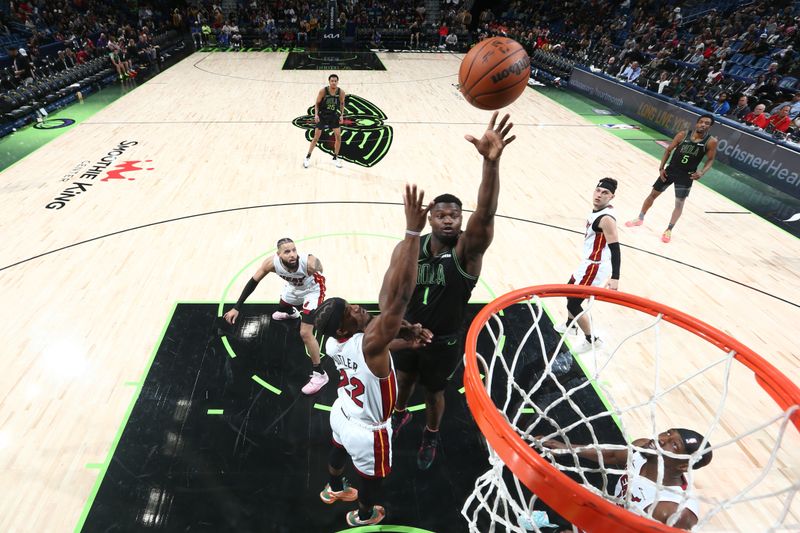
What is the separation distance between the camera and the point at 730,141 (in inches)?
376

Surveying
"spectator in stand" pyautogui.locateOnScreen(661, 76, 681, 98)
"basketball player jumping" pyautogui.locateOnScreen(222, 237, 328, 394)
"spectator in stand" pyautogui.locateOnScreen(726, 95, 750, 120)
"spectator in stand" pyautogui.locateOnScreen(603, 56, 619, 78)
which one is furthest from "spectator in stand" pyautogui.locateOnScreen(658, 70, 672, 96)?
"basketball player jumping" pyautogui.locateOnScreen(222, 237, 328, 394)

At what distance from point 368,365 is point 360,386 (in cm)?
19

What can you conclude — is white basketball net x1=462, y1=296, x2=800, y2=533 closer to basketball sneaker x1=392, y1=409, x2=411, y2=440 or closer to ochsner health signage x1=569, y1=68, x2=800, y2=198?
basketball sneaker x1=392, y1=409, x2=411, y2=440

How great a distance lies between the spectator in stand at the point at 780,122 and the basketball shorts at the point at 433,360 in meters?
9.71

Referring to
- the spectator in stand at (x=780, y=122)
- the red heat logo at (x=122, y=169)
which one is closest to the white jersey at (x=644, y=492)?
the red heat logo at (x=122, y=169)

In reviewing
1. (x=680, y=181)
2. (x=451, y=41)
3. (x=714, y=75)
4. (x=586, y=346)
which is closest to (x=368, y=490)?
(x=586, y=346)

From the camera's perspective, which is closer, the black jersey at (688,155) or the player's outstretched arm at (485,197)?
the player's outstretched arm at (485,197)

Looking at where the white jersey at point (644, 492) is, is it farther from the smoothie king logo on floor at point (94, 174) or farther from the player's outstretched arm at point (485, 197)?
the smoothie king logo on floor at point (94, 174)

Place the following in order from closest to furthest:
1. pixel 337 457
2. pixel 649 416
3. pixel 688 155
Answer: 1. pixel 337 457
2. pixel 649 416
3. pixel 688 155

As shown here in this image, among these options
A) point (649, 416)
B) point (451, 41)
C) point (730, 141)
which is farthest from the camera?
point (451, 41)

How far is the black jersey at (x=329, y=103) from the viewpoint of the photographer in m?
7.96

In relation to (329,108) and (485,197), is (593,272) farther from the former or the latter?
(329,108)

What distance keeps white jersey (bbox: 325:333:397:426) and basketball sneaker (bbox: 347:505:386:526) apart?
33.7 inches

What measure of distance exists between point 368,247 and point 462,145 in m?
4.83
